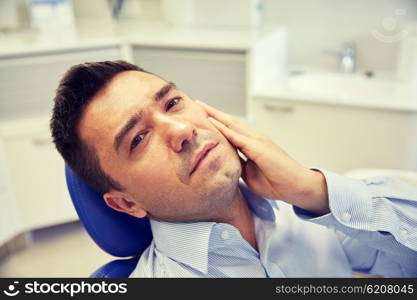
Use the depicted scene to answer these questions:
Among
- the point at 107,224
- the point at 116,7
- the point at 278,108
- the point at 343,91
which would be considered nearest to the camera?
the point at 107,224

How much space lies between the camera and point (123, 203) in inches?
27.4

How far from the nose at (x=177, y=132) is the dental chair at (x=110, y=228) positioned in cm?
19

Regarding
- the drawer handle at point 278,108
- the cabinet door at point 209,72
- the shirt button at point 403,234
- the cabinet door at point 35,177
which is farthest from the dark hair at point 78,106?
the cabinet door at point 35,177

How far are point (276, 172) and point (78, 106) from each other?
34 centimetres

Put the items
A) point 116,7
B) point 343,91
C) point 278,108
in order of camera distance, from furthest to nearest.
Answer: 1. point 116,7
2. point 343,91
3. point 278,108

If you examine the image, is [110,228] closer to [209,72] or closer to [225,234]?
[225,234]

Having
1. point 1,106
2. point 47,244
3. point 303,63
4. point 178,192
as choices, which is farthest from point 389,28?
point 47,244

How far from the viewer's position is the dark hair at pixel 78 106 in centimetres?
62

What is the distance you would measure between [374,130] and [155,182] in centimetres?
105

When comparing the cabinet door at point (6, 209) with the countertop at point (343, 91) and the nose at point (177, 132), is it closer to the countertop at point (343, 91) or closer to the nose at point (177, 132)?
the countertop at point (343, 91)

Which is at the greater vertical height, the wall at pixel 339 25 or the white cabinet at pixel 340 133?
the wall at pixel 339 25

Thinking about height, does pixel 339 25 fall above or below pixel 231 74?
above

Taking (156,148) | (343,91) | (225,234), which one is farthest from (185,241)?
(343,91)

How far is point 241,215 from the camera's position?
2.54 ft
